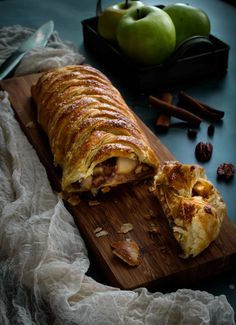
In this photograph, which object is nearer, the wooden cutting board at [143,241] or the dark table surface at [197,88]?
the wooden cutting board at [143,241]

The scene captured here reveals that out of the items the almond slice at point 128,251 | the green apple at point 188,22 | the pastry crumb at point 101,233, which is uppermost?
the green apple at point 188,22

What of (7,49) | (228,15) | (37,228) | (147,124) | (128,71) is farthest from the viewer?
(228,15)

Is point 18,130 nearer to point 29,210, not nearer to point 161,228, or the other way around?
point 29,210

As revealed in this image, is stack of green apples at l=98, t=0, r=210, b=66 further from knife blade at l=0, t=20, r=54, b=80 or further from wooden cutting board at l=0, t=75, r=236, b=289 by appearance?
wooden cutting board at l=0, t=75, r=236, b=289

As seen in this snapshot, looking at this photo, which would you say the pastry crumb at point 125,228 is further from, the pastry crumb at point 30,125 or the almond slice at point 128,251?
the pastry crumb at point 30,125

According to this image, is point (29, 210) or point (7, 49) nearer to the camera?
point (29, 210)

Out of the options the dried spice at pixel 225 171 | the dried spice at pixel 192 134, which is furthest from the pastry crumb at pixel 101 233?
the dried spice at pixel 192 134

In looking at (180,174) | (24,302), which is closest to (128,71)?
(180,174)
